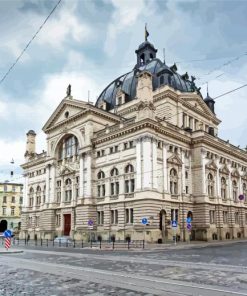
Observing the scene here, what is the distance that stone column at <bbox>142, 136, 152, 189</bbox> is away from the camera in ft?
143

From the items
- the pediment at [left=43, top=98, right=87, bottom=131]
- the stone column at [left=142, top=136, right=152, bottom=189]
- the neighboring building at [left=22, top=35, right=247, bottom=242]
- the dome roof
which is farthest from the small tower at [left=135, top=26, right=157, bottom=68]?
the stone column at [left=142, top=136, right=152, bottom=189]

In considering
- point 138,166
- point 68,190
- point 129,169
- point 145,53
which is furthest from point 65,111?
point 145,53

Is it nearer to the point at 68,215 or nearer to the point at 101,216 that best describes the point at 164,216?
the point at 101,216

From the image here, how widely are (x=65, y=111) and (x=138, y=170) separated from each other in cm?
2059

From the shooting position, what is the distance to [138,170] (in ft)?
147

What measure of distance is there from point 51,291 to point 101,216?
39227 millimetres

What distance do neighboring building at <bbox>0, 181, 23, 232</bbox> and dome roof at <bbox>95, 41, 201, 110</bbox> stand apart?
50.4 m

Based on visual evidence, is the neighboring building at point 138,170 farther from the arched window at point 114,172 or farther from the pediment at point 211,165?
the arched window at point 114,172

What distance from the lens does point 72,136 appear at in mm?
58281

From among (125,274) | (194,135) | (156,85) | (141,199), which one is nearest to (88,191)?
(141,199)

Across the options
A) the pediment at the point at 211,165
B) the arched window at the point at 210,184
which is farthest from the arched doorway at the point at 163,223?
the pediment at the point at 211,165

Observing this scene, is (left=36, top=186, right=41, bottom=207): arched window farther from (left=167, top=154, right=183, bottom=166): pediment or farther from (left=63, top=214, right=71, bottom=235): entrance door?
(left=167, top=154, right=183, bottom=166): pediment

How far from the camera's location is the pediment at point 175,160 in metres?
48.8

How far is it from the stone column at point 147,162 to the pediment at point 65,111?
13.6 m
